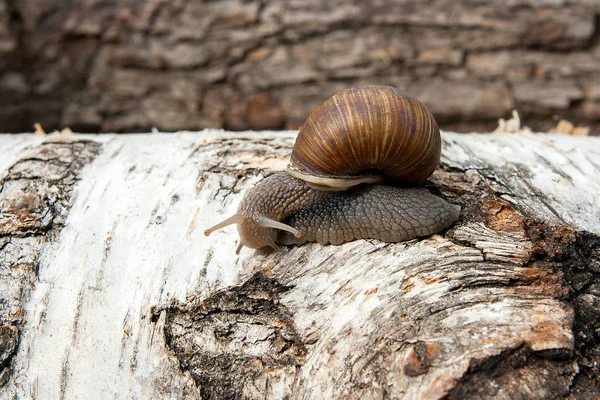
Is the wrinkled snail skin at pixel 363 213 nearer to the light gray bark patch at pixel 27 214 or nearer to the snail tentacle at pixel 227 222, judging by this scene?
the snail tentacle at pixel 227 222

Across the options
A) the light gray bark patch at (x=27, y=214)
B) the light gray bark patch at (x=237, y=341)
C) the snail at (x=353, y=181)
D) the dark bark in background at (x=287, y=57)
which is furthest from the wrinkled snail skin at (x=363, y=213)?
the dark bark in background at (x=287, y=57)

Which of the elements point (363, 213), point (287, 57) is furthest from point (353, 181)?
point (287, 57)

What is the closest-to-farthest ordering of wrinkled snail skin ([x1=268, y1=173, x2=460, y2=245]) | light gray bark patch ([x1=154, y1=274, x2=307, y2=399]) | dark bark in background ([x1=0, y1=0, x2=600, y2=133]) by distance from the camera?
1. light gray bark patch ([x1=154, y1=274, x2=307, y2=399])
2. wrinkled snail skin ([x1=268, y1=173, x2=460, y2=245])
3. dark bark in background ([x1=0, y1=0, x2=600, y2=133])

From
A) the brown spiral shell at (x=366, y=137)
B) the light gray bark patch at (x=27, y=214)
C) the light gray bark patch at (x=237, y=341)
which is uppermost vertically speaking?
the brown spiral shell at (x=366, y=137)

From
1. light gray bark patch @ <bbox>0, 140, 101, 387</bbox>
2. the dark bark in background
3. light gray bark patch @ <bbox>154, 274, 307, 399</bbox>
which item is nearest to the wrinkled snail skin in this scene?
light gray bark patch @ <bbox>154, 274, 307, 399</bbox>

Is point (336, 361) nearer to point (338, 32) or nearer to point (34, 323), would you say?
point (34, 323)

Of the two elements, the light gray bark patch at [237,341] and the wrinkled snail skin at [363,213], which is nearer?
the light gray bark patch at [237,341]

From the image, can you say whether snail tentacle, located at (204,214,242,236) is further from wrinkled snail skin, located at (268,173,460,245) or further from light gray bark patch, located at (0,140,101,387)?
light gray bark patch, located at (0,140,101,387)

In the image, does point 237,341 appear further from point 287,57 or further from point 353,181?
point 287,57
